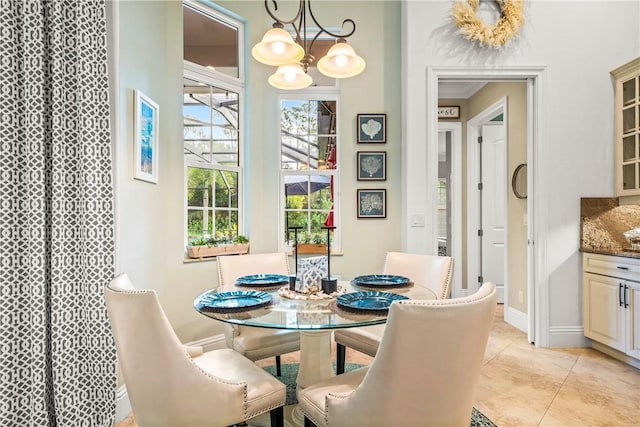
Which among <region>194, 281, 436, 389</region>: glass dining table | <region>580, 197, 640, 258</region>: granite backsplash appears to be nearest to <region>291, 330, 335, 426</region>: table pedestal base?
<region>194, 281, 436, 389</region>: glass dining table

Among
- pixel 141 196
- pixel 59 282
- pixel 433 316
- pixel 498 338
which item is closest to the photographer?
pixel 433 316

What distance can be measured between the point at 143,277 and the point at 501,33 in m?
3.49

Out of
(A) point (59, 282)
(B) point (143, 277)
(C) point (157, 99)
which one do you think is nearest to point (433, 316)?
(A) point (59, 282)

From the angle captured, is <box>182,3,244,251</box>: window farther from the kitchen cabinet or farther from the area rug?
the kitchen cabinet

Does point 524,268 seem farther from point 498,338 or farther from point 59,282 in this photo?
point 59,282

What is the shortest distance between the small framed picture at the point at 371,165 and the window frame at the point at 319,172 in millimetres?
206

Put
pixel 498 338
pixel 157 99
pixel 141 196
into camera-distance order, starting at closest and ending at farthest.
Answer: pixel 141 196 → pixel 157 99 → pixel 498 338

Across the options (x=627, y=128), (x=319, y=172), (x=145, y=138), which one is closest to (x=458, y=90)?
(x=627, y=128)

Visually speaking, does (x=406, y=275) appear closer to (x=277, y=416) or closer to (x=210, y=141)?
(x=277, y=416)

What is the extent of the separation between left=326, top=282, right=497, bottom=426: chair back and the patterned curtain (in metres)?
1.48

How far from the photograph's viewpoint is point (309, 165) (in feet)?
11.7

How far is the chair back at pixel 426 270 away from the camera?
2328 millimetres

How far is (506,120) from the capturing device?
13.3ft

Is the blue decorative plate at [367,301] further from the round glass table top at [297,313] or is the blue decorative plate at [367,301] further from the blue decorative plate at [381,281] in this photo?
the blue decorative plate at [381,281]
